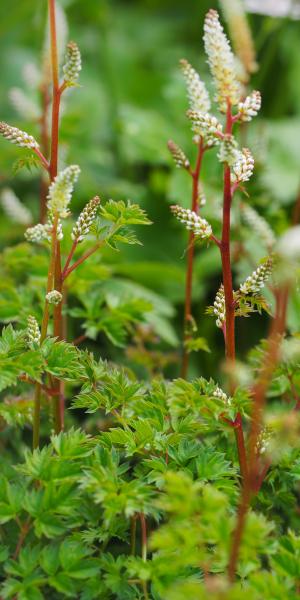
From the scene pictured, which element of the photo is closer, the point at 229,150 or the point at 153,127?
the point at 229,150

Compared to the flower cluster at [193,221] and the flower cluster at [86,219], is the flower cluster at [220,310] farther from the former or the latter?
the flower cluster at [86,219]

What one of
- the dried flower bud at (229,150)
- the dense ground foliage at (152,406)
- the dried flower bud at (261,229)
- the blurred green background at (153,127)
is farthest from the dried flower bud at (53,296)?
the blurred green background at (153,127)

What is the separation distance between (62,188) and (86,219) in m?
0.13

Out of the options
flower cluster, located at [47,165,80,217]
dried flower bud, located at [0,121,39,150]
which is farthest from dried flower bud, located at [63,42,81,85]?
flower cluster, located at [47,165,80,217]

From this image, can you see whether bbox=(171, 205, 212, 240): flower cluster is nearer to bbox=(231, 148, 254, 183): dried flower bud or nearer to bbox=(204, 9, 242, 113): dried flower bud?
bbox=(231, 148, 254, 183): dried flower bud

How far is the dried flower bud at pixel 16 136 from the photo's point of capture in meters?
1.24

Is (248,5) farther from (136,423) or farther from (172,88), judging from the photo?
(136,423)

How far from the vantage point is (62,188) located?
3.79 feet

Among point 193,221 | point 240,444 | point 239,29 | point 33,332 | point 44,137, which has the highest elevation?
point 239,29

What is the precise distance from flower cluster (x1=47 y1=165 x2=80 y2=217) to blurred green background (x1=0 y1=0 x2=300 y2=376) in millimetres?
764

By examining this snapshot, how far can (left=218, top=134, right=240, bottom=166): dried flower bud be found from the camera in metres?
1.16

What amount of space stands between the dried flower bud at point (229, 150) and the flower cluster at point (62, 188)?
23 centimetres

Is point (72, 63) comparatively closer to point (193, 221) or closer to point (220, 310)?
point (193, 221)

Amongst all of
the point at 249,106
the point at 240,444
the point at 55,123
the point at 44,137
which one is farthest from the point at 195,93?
the point at 44,137
